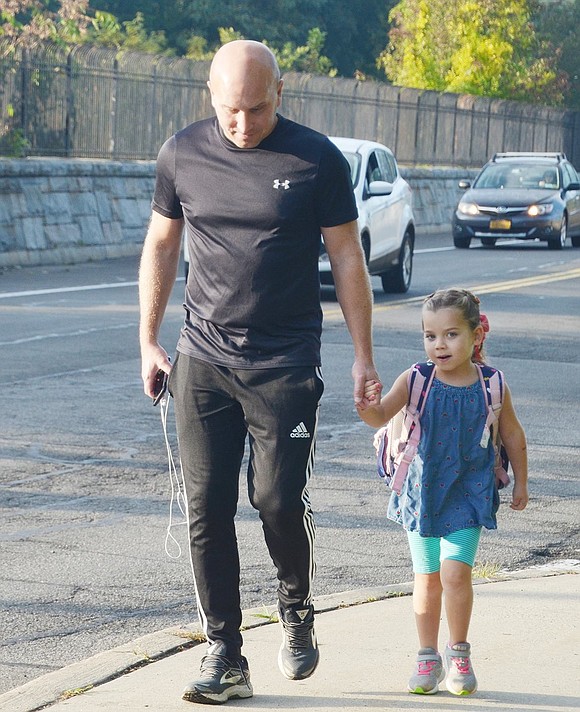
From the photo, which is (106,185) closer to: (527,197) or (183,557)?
(527,197)

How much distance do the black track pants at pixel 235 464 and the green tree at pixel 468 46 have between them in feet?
150

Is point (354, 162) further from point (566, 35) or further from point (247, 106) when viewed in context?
point (566, 35)

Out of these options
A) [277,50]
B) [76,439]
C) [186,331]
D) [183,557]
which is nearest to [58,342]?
[76,439]

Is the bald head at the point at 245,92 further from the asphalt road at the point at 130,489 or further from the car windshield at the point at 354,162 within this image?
the car windshield at the point at 354,162

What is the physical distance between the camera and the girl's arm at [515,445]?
4484 millimetres

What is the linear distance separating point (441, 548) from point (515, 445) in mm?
376

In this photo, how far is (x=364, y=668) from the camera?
4.54 m

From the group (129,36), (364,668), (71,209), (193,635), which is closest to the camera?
(364,668)

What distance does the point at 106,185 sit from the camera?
23.0 metres

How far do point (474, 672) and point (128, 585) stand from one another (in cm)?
168

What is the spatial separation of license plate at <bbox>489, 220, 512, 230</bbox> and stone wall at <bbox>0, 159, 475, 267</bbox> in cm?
622

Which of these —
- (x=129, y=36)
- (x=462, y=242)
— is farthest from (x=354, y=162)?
(x=129, y=36)

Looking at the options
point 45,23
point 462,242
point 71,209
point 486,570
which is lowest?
point 462,242

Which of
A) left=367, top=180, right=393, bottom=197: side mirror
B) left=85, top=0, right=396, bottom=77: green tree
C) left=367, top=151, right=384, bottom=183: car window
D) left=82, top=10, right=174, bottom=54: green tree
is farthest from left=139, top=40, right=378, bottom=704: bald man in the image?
left=85, top=0, right=396, bottom=77: green tree
